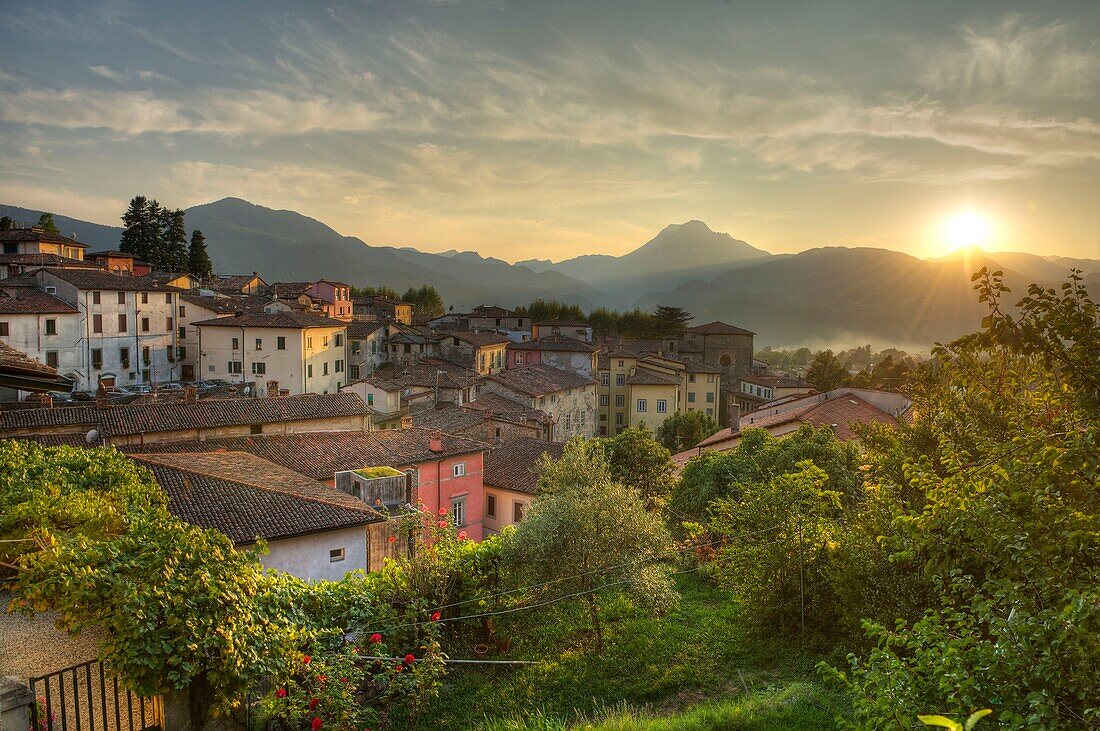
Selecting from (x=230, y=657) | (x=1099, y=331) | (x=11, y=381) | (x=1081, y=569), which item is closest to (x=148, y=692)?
(x=230, y=657)

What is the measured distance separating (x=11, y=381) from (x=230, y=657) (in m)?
4.32

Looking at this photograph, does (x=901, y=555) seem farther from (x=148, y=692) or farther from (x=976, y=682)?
(x=148, y=692)

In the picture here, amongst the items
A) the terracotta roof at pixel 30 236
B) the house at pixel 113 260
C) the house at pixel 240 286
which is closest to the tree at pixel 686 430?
the house at pixel 240 286

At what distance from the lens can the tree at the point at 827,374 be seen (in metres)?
62.5

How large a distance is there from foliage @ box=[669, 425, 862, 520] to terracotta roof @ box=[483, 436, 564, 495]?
607cm

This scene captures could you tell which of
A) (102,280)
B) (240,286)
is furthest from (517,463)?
(240,286)

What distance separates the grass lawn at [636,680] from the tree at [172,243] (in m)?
76.2

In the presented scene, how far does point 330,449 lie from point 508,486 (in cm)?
746

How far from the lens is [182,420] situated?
2108 centimetres

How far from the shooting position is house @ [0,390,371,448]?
63.1ft

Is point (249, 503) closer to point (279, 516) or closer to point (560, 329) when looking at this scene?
point (279, 516)

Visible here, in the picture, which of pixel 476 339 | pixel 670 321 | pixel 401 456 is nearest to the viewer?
pixel 401 456

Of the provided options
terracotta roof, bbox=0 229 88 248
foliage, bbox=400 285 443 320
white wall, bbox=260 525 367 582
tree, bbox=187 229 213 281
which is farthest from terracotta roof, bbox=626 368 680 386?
terracotta roof, bbox=0 229 88 248

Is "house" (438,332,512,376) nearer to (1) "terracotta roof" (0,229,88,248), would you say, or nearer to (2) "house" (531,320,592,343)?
(2) "house" (531,320,592,343)
